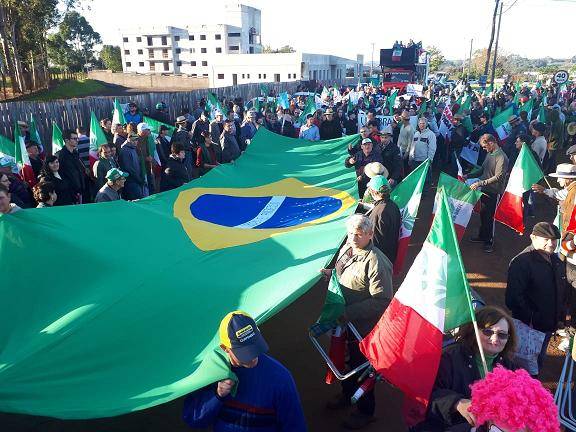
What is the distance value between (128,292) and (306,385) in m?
2.07

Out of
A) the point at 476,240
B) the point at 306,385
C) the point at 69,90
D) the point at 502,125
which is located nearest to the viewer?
the point at 306,385

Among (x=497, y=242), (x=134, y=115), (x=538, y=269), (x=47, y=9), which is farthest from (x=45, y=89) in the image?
(x=538, y=269)

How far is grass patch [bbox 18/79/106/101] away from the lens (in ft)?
127

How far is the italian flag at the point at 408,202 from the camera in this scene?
19.3ft

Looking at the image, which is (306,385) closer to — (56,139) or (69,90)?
(56,139)

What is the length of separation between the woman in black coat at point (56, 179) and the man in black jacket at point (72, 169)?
1.14 ft

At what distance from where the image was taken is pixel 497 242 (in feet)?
28.5

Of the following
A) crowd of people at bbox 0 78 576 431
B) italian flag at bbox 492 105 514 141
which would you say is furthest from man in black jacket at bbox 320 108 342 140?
italian flag at bbox 492 105 514 141

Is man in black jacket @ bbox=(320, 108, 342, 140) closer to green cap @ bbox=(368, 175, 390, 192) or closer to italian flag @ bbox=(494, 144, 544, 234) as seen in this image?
italian flag @ bbox=(494, 144, 544, 234)

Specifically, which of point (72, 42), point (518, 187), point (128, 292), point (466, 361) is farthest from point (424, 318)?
point (72, 42)

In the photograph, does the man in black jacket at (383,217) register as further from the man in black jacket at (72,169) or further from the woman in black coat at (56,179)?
the man in black jacket at (72,169)

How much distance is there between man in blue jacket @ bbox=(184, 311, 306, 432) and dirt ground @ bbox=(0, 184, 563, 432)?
175 cm

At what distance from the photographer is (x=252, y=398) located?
2.56 m

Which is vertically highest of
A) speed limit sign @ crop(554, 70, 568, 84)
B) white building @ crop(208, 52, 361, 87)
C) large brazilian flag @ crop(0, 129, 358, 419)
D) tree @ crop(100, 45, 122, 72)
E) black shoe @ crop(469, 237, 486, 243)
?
tree @ crop(100, 45, 122, 72)
